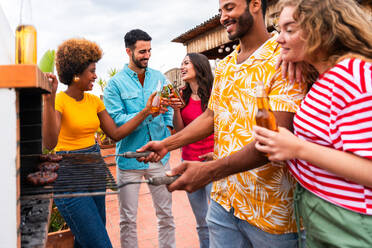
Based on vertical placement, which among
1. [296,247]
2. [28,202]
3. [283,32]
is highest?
[283,32]

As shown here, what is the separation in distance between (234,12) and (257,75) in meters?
0.41

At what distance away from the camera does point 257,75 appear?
1.50 meters

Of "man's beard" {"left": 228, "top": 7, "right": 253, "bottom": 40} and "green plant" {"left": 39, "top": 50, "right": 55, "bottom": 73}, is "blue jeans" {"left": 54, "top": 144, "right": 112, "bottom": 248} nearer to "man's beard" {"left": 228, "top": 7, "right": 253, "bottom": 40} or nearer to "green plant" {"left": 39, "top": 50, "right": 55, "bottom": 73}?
"man's beard" {"left": 228, "top": 7, "right": 253, "bottom": 40}

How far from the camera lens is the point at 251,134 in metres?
1.52

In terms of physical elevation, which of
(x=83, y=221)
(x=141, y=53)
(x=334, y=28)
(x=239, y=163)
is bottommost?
(x=83, y=221)

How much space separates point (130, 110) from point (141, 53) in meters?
0.67

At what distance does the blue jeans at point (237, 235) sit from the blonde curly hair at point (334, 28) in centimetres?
96

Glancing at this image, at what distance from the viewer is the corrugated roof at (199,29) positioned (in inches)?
301

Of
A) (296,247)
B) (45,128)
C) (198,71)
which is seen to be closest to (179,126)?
(198,71)

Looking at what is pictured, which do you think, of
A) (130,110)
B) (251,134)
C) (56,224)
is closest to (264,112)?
(251,134)

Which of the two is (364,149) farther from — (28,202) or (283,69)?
(28,202)

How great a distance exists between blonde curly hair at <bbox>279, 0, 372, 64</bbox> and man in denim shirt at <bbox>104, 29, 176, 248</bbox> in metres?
1.95

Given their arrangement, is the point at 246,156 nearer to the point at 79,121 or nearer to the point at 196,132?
the point at 196,132

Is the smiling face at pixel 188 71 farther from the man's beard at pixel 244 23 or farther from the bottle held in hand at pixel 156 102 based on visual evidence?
the man's beard at pixel 244 23
